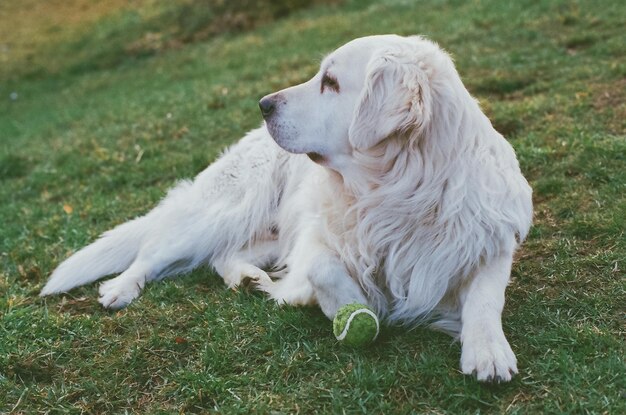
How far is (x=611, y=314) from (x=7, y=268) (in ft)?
11.6

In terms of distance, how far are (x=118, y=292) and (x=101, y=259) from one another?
43cm

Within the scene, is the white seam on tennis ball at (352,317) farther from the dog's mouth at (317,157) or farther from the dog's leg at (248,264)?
the dog's leg at (248,264)

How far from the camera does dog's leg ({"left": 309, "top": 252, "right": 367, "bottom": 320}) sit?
3070 millimetres

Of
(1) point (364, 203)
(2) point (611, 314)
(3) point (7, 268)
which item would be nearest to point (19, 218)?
(3) point (7, 268)

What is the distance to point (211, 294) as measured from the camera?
148 inches

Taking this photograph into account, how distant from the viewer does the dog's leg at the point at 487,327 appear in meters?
2.53

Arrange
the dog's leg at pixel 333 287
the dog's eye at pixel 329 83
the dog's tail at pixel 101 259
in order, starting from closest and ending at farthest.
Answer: the dog's leg at pixel 333 287 < the dog's eye at pixel 329 83 < the dog's tail at pixel 101 259

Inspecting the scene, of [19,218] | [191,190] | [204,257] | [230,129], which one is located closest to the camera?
[204,257]

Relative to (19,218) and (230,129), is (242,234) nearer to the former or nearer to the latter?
(19,218)

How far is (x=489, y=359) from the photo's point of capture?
8.34ft

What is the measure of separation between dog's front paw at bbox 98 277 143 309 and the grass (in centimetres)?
8

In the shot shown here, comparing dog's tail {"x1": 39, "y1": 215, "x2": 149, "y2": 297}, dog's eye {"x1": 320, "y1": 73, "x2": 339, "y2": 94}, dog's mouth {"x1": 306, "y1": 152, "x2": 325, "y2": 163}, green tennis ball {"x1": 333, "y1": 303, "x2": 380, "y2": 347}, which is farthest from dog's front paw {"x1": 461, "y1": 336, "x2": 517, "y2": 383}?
dog's tail {"x1": 39, "y1": 215, "x2": 149, "y2": 297}

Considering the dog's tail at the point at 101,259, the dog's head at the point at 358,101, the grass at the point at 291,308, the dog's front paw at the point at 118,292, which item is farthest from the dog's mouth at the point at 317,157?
the dog's tail at the point at 101,259

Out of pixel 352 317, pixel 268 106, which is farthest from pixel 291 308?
pixel 268 106
